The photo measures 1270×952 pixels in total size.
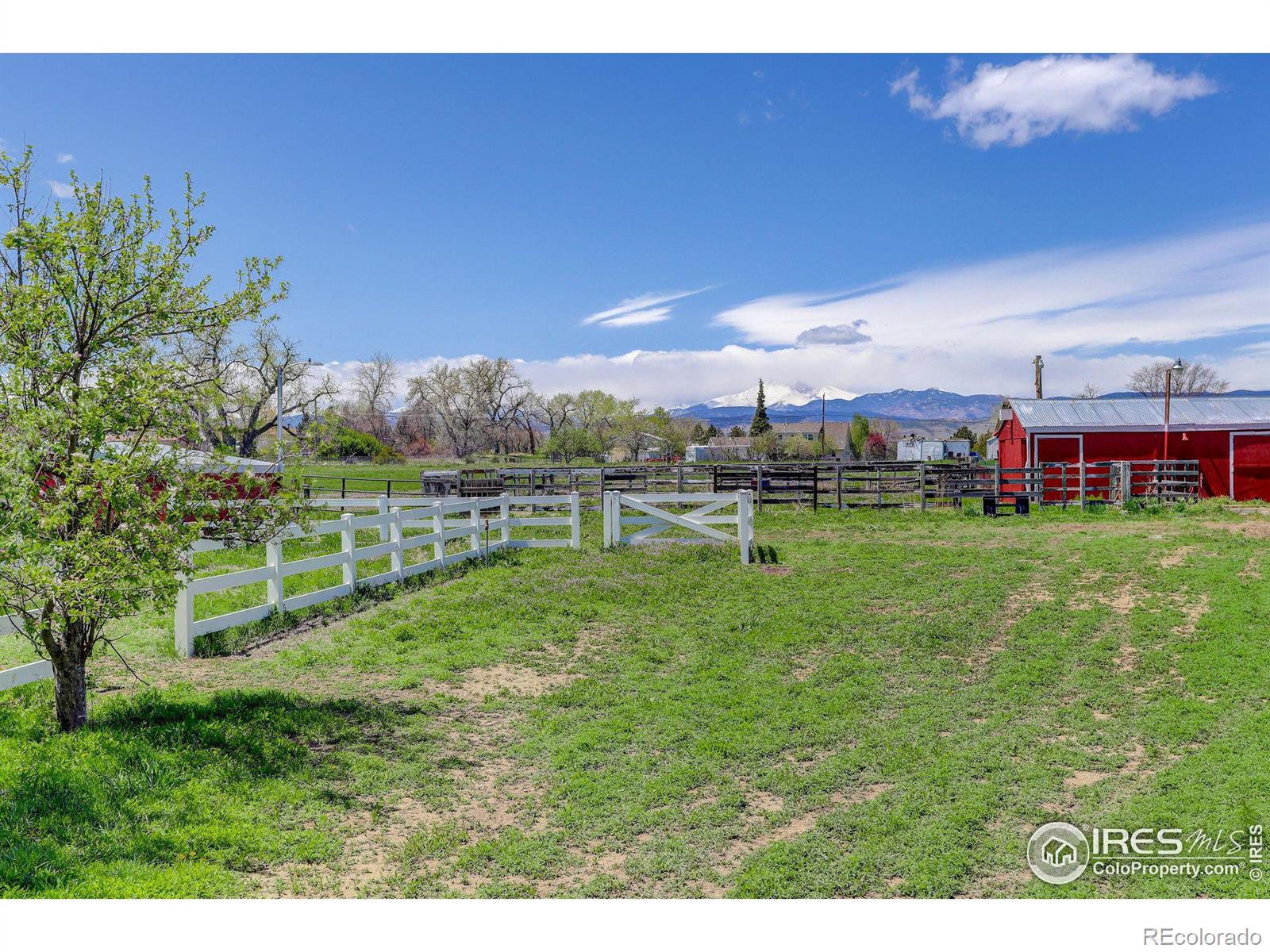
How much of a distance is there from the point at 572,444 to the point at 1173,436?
55.9 metres

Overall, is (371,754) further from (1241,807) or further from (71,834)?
(1241,807)

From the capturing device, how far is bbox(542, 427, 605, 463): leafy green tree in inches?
3031

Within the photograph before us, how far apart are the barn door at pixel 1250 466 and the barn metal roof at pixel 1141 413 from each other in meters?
0.39

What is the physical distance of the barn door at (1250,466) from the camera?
25391mm

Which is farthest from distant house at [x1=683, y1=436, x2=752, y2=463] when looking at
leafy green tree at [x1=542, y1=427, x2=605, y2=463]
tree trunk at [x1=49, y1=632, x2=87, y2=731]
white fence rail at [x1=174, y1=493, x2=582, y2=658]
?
tree trunk at [x1=49, y1=632, x2=87, y2=731]

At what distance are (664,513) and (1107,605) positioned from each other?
7.31 meters

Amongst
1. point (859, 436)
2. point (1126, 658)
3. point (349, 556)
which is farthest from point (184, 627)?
point (859, 436)

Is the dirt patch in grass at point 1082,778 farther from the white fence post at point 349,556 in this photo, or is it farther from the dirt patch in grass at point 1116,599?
the white fence post at point 349,556

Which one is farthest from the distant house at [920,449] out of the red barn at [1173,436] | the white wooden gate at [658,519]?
the white wooden gate at [658,519]

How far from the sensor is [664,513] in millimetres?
15281

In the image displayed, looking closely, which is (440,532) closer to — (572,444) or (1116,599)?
(1116,599)

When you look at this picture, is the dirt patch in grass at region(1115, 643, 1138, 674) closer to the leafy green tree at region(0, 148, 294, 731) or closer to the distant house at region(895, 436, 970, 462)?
the leafy green tree at region(0, 148, 294, 731)

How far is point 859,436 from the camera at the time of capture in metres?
101

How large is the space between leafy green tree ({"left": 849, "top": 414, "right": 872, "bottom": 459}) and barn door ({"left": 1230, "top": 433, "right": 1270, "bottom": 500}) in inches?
2906
